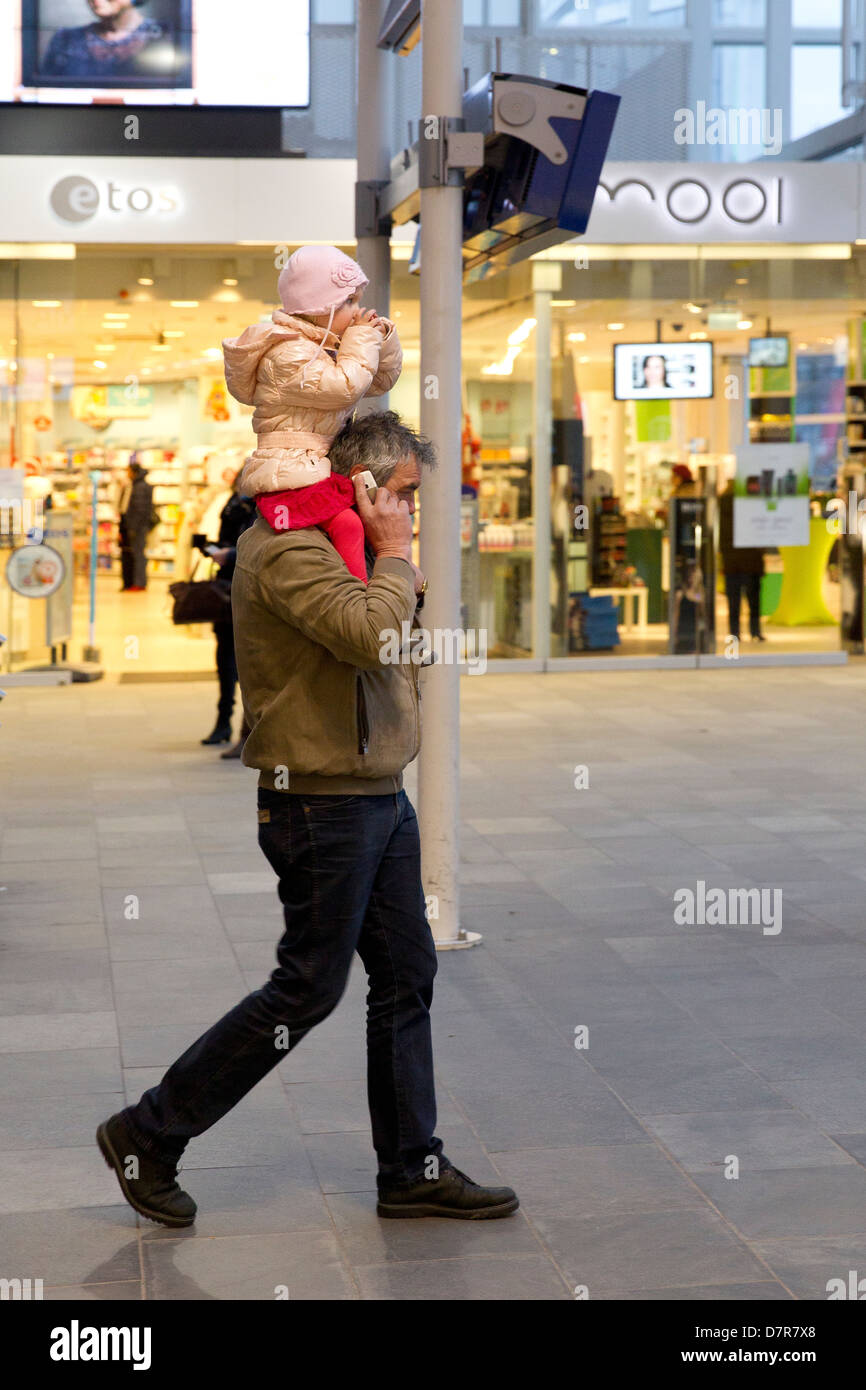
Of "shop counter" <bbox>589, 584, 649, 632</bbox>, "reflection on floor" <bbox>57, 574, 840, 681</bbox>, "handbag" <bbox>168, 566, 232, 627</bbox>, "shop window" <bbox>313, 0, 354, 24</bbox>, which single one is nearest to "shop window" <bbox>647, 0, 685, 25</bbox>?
"shop window" <bbox>313, 0, 354, 24</bbox>

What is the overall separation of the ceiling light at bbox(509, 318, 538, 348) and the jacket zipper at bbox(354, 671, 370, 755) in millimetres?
12209

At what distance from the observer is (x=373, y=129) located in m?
6.54

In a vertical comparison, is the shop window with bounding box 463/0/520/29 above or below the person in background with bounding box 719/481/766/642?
above

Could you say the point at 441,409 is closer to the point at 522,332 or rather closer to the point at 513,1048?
the point at 513,1048

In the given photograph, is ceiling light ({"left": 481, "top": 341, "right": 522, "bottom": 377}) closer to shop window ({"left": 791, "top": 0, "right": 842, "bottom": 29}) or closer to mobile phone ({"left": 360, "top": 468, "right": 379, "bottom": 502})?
shop window ({"left": 791, "top": 0, "right": 842, "bottom": 29})

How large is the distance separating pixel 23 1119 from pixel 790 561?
12.5 metres

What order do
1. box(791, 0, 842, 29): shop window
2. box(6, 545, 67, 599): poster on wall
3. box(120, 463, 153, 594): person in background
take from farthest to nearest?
box(120, 463, 153, 594): person in background, box(791, 0, 842, 29): shop window, box(6, 545, 67, 599): poster on wall

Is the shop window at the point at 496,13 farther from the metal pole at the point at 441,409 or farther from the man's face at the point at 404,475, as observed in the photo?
the man's face at the point at 404,475

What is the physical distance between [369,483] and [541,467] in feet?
38.9

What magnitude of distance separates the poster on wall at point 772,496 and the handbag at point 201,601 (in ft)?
21.4

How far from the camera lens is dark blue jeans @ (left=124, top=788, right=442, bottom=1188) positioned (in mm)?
3520

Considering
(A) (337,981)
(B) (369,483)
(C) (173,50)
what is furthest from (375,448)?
(C) (173,50)
